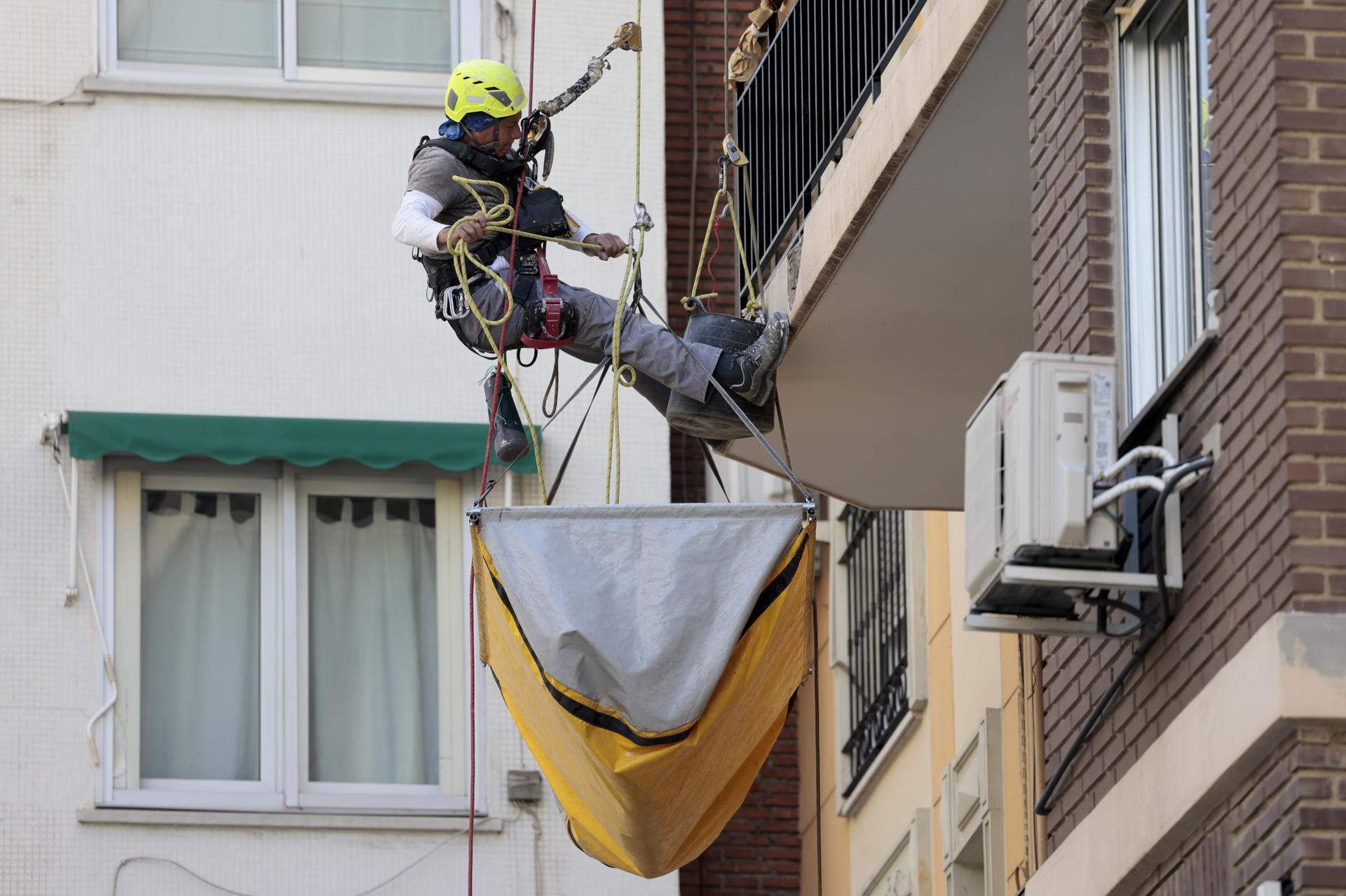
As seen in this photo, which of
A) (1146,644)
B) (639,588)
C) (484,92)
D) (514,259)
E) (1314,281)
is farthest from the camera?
(484,92)

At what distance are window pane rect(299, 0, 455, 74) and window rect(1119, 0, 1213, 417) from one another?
8.82m

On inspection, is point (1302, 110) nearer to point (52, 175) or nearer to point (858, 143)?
point (858, 143)

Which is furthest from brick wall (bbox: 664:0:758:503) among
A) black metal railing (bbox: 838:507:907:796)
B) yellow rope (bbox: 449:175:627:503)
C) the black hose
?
the black hose

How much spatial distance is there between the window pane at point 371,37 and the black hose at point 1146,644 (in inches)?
367

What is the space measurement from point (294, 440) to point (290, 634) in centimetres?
117

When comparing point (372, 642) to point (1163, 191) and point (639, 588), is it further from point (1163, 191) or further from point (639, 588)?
point (1163, 191)

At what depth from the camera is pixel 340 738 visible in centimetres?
1795

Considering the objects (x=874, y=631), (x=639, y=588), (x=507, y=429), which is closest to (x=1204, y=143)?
(x=639, y=588)

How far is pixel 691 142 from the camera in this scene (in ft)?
67.5

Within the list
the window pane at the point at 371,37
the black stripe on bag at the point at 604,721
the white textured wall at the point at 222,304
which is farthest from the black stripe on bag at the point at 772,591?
the window pane at the point at 371,37

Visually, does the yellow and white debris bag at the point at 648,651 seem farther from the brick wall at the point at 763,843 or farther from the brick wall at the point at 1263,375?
the brick wall at the point at 763,843

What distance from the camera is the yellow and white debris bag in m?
10.7

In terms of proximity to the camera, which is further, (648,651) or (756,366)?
(756,366)

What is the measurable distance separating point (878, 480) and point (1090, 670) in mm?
5782
